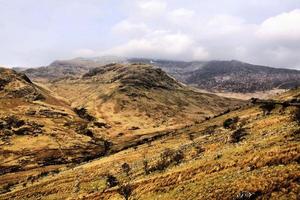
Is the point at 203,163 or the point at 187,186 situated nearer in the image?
the point at 187,186

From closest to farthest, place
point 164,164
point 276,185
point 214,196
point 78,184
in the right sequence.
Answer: point 276,185
point 214,196
point 164,164
point 78,184

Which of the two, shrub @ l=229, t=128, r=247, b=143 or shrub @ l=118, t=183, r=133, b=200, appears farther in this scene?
shrub @ l=229, t=128, r=247, b=143

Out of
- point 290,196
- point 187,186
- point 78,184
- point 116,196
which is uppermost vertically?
point 290,196

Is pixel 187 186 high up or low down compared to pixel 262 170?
down

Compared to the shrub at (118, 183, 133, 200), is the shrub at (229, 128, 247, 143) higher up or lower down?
higher up

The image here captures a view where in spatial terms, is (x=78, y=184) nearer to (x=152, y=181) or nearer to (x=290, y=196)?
(x=152, y=181)

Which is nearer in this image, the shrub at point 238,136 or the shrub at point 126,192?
the shrub at point 126,192

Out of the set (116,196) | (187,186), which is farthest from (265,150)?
(116,196)

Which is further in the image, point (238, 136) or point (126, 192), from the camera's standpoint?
point (238, 136)

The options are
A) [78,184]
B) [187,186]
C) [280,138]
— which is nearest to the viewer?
[187,186]

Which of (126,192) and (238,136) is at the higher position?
(238,136)

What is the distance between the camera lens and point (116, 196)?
7106cm

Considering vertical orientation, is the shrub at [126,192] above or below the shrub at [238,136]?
below

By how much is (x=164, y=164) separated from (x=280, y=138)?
28117 millimetres
